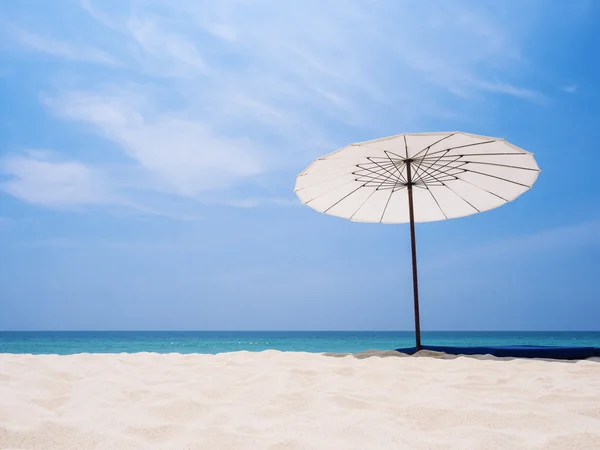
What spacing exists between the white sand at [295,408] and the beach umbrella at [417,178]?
251 cm

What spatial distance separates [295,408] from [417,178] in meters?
4.47

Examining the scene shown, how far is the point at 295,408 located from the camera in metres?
2.04

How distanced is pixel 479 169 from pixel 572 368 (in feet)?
9.33

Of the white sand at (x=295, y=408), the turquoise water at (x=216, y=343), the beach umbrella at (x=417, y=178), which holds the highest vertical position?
the beach umbrella at (x=417, y=178)

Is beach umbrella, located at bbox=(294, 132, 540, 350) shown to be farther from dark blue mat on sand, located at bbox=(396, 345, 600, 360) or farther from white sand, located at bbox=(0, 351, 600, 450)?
white sand, located at bbox=(0, 351, 600, 450)

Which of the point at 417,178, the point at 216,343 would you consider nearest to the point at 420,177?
the point at 417,178

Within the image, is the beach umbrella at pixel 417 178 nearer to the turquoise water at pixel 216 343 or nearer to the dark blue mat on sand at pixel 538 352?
the dark blue mat on sand at pixel 538 352

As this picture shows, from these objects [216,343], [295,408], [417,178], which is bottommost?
[216,343]

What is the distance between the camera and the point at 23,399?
6.83 feet

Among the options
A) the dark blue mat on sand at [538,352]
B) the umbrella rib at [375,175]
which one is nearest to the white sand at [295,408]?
the dark blue mat on sand at [538,352]

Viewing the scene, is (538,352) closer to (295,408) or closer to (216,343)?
(295,408)

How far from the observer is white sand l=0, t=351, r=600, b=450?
1.58m

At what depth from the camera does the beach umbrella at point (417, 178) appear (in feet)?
15.9

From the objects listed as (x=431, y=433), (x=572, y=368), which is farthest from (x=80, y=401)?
(x=572, y=368)
